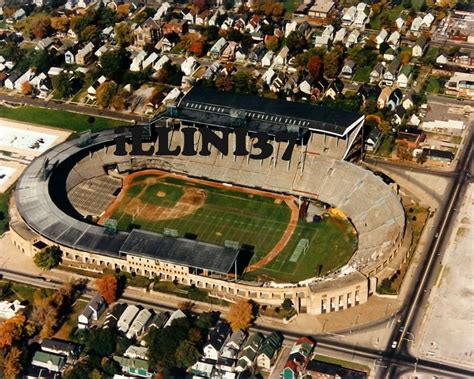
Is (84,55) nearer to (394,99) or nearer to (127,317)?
(394,99)

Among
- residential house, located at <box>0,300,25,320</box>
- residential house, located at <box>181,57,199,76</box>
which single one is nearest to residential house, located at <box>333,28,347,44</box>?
residential house, located at <box>181,57,199,76</box>

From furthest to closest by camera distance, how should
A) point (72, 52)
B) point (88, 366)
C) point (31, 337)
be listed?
point (72, 52)
point (31, 337)
point (88, 366)

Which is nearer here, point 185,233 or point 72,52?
point 185,233

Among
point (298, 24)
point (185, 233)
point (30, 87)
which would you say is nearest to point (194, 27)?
point (298, 24)

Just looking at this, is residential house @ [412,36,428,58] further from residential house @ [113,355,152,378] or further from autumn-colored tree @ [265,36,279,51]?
residential house @ [113,355,152,378]

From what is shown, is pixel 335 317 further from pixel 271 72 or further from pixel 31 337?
pixel 271 72

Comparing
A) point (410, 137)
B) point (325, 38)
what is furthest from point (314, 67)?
point (410, 137)
